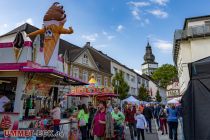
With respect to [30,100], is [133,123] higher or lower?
lower

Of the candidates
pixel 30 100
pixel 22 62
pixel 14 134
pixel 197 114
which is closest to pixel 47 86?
pixel 30 100

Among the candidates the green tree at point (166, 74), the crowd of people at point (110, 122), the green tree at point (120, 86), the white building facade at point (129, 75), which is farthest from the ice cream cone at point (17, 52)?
the green tree at point (166, 74)

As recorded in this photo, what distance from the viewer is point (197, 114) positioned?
5145 mm

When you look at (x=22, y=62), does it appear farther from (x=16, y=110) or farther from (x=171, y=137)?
(x=171, y=137)

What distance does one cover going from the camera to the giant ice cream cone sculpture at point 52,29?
42.6 ft

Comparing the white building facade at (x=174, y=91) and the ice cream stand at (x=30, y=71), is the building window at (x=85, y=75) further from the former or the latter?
the ice cream stand at (x=30, y=71)

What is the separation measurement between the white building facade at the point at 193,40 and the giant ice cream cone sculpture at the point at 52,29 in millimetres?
28082

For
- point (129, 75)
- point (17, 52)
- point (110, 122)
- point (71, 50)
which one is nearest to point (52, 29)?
point (17, 52)

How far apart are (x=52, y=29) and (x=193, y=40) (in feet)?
98.9

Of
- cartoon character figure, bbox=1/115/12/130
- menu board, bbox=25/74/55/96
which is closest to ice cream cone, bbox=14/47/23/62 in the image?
menu board, bbox=25/74/55/96

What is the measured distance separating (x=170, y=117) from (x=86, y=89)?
13026mm

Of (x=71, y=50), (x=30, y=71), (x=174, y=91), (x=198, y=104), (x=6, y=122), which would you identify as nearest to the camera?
(x=198, y=104)

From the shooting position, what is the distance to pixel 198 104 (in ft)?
17.0

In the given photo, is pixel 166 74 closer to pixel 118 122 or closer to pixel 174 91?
pixel 174 91
